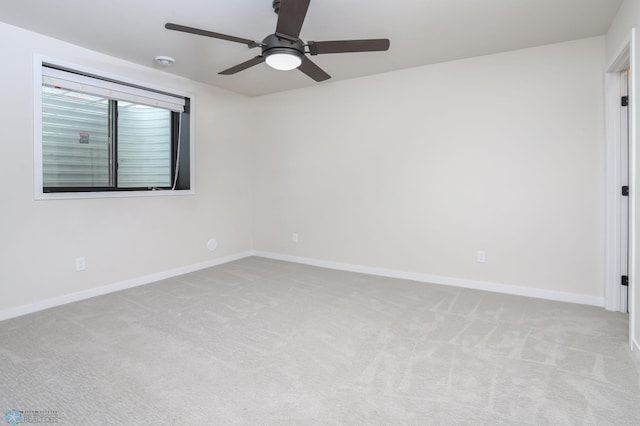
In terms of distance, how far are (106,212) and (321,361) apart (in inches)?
108

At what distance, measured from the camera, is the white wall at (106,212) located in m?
2.90

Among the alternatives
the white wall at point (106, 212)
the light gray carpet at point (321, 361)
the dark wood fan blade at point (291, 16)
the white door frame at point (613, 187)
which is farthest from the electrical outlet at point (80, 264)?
the white door frame at point (613, 187)

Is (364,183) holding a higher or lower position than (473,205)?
higher

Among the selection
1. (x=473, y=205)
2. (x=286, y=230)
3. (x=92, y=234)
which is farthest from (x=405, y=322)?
(x=92, y=234)

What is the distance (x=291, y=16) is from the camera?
196 centimetres

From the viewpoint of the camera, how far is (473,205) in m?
3.62

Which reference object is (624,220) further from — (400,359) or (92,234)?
(92,234)

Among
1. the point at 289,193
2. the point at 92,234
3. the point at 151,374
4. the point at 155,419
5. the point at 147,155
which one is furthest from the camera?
the point at 289,193

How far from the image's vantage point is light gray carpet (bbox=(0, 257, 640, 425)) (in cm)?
168

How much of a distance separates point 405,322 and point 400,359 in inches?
24.1


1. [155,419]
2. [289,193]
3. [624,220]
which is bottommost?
[155,419]

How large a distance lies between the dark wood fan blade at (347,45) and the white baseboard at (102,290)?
3017 millimetres

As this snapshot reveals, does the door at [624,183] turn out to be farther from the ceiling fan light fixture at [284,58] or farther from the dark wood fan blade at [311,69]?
the ceiling fan light fixture at [284,58]
